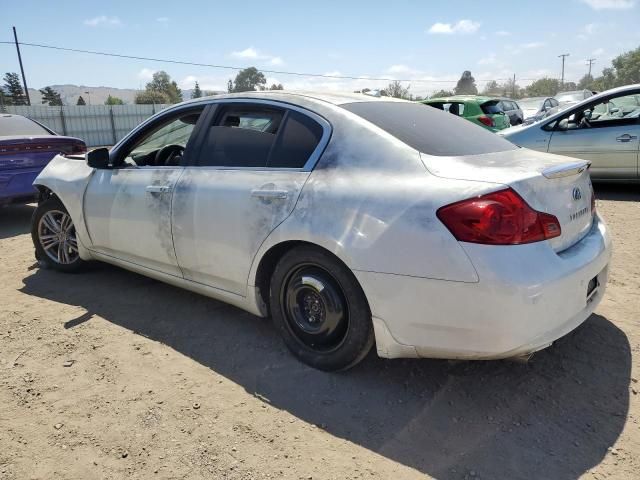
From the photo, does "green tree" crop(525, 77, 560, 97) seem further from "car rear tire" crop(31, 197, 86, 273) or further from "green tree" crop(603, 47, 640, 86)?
"car rear tire" crop(31, 197, 86, 273)

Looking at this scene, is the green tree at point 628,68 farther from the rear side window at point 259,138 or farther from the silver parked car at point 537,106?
the rear side window at point 259,138

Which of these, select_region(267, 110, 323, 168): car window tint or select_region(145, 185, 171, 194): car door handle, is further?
select_region(145, 185, 171, 194): car door handle

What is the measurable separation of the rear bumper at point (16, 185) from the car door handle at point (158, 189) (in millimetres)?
3828

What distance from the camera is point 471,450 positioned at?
2.23 m

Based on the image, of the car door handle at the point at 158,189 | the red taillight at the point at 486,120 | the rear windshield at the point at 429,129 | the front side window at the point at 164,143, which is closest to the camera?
the rear windshield at the point at 429,129

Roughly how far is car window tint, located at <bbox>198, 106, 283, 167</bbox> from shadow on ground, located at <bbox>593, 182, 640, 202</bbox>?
236 inches

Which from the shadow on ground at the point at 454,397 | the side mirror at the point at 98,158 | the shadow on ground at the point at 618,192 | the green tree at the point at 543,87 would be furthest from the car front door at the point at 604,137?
the green tree at the point at 543,87

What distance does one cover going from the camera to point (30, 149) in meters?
6.50

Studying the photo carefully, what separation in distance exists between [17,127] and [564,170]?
7321 mm

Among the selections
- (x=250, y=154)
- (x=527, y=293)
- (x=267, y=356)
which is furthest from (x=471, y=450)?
(x=250, y=154)

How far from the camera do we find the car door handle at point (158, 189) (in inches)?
135

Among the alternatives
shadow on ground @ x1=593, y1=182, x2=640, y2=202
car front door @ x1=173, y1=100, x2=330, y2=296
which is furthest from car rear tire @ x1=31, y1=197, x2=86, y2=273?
shadow on ground @ x1=593, y1=182, x2=640, y2=202

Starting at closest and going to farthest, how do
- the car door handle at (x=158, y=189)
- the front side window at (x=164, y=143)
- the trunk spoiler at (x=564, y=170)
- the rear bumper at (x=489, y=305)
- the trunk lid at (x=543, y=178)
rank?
1. the rear bumper at (x=489, y=305)
2. the trunk lid at (x=543, y=178)
3. the trunk spoiler at (x=564, y=170)
4. the car door handle at (x=158, y=189)
5. the front side window at (x=164, y=143)

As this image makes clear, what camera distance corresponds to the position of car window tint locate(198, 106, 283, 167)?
309 cm
